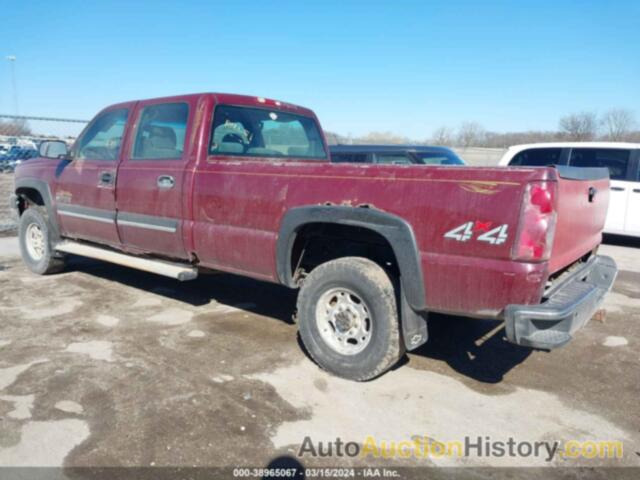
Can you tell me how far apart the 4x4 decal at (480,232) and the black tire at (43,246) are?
4940 millimetres

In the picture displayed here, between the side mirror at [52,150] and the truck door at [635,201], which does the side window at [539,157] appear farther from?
the side mirror at [52,150]

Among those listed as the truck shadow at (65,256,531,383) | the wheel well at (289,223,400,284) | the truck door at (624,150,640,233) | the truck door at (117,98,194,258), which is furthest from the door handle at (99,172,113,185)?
the truck door at (624,150,640,233)

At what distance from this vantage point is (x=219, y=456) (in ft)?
8.77

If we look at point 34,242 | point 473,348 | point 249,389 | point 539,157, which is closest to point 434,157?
point 539,157

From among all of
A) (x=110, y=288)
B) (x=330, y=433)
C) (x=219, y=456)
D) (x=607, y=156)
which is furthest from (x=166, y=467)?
(x=607, y=156)

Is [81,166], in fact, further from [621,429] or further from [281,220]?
[621,429]

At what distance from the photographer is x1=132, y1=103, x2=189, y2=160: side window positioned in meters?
4.55

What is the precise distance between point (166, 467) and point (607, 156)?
30.6ft

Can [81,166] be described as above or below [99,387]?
above

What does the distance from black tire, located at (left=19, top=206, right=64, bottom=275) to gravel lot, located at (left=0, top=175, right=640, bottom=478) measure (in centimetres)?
94

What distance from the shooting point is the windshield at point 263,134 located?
4.52m

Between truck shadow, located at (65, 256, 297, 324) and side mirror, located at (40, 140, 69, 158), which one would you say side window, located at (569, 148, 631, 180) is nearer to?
truck shadow, located at (65, 256, 297, 324)

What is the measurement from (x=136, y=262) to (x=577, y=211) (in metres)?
3.81

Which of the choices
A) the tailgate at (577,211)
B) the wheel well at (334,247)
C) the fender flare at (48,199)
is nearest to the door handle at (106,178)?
the fender flare at (48,199)
